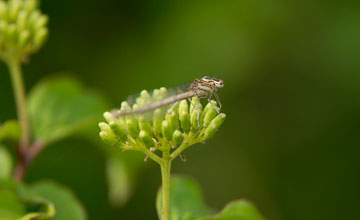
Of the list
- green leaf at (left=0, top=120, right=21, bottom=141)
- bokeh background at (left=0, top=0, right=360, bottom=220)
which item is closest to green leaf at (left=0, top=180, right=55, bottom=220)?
green leaf at (left=0, top=120, right=21, bottom=141)

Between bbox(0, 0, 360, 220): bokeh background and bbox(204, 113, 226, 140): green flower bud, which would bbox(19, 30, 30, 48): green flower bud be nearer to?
bbox(204, 113, 226, 140): green flower bud

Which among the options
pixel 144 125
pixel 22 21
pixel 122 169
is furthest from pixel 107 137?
pixel 122 169

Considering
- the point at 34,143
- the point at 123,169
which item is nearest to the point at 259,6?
the point at 123,169

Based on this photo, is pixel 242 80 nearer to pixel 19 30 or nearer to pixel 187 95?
pixel 19 30

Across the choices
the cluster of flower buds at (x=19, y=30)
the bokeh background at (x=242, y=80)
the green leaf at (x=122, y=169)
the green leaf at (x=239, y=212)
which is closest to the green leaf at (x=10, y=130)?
the cluster of flower buds at (x=19, y=30)

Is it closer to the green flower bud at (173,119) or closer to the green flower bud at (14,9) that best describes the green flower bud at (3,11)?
the green flower bud at (14,9)

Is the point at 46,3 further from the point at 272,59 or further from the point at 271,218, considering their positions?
the point at 271,218
